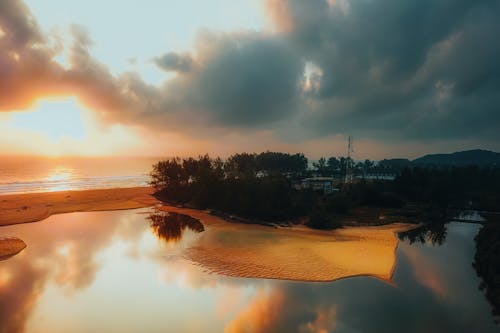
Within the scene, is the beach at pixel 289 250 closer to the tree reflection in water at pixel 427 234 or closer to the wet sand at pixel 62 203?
the wet sand at pixel 62 203

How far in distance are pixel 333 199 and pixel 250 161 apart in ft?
292

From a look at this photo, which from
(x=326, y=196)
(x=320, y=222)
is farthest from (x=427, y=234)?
(x=326, y=196)

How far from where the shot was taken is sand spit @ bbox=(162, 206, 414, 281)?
88.6 feet

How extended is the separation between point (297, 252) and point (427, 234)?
21648 mm

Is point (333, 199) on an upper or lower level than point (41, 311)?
upper

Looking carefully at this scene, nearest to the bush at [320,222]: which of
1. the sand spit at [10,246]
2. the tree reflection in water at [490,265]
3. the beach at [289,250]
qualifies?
the beach at [289,250]

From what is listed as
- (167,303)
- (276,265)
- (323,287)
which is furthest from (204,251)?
(323,287)

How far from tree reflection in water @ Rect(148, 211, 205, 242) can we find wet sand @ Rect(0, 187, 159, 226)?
521 inches

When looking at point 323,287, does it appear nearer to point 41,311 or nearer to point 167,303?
point 167,303

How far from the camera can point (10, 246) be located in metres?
33.7

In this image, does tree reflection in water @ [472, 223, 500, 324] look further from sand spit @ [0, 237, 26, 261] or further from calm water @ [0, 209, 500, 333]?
sand spit @ [0, 237, 26, 261]

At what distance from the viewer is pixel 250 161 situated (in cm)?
14362

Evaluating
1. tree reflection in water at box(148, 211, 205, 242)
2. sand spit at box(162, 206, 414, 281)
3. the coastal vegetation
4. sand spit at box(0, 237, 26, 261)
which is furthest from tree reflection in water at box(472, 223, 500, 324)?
sand spit at box(0, 237, 26, 261)

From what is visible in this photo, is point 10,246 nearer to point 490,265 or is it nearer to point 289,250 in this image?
point 289,250
